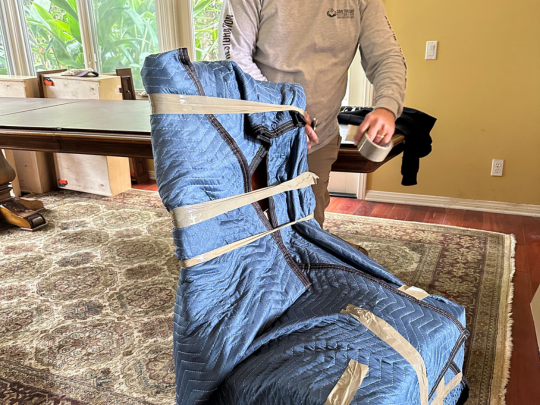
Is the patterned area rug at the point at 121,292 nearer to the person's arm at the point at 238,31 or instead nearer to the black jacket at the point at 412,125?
the black jacket at the point at 412,125

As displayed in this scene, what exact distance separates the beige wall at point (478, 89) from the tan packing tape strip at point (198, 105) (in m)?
2.49

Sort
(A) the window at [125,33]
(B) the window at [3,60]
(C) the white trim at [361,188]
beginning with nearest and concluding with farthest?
(C) the white trim at [361,188], (A) the window at [125,33], (B) the window at [3,60]

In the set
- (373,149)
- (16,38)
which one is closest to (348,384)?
(373,149)

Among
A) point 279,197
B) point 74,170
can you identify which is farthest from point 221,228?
point 74,170

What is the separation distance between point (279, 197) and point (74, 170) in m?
2.96

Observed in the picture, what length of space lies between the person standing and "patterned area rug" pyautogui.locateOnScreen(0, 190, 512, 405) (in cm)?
101

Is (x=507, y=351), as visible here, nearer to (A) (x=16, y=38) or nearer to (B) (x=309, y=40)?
(B) (x=309, y=40)

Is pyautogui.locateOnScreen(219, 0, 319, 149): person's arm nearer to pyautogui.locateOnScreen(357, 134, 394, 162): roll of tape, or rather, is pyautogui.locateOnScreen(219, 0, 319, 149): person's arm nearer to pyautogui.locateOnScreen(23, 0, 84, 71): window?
pyautogui.locateOnScreen(357, 134, 394, 162): roll of tape

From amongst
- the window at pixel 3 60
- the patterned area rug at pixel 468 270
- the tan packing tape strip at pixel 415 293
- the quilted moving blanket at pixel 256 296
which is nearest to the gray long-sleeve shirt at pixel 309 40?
the quilted moving blanket at pixel 256 296

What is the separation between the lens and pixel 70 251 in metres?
2.54

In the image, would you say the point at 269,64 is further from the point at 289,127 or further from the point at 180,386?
the point at 180,386

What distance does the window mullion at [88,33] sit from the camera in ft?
12.5

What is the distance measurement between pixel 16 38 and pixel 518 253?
4.26 m

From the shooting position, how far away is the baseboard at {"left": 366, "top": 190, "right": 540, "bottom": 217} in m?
3.09
